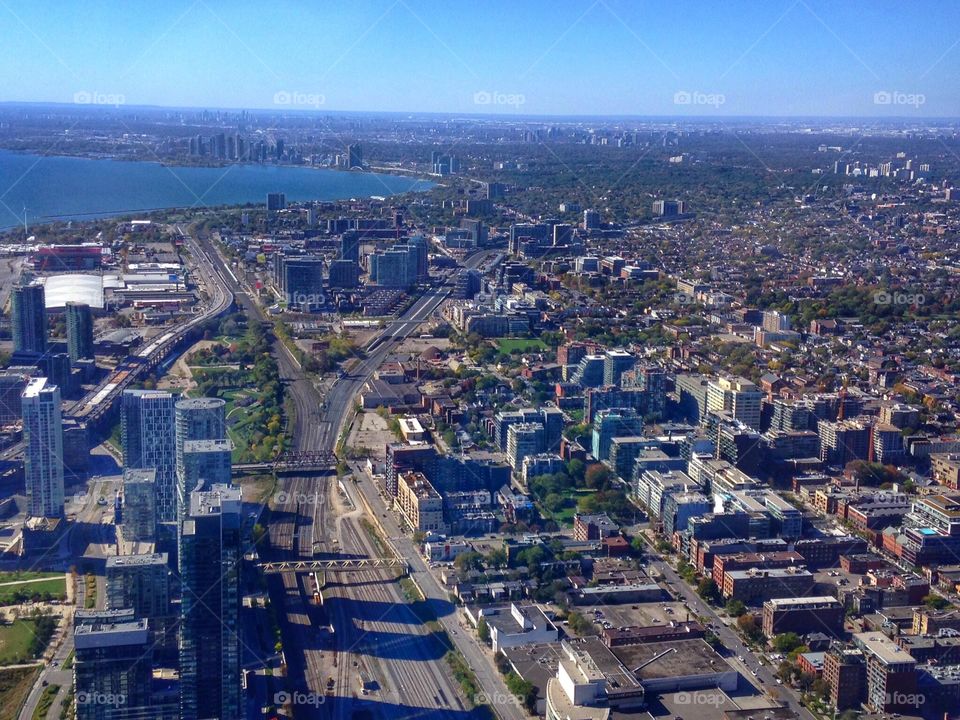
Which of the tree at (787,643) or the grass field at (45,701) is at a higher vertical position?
the tree at (787,643)

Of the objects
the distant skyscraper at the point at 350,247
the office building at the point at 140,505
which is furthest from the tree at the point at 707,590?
the distant skyscraper at the point at 350,247

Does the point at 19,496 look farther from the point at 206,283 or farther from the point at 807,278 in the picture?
the point at 807,278

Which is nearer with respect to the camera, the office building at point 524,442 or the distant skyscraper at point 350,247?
the office building at point 524,442

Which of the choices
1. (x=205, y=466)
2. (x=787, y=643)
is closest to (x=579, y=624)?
(x=787, y=643)

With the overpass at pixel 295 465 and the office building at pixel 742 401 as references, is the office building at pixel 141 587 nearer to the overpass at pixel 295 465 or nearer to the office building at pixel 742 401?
the overpass at pixel 295 465

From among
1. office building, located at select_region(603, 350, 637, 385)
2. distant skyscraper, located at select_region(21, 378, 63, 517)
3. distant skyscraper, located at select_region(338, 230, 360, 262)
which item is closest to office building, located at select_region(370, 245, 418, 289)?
distant skyscraper, located at select_region(338, 230, 360, 262)

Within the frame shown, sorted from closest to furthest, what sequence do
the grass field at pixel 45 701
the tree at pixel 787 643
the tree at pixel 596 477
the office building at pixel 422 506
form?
the grass field at pixel 45 701, the tree at pixel 787 643, the office building at pixel 422 506, the tree at pixel 596 477

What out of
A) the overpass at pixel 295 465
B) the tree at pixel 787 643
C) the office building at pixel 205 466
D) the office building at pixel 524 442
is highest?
the office building at pixel 205 466

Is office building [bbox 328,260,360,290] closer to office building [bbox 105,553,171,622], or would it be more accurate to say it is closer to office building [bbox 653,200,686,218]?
office building [bbox 653,200,686,218]
